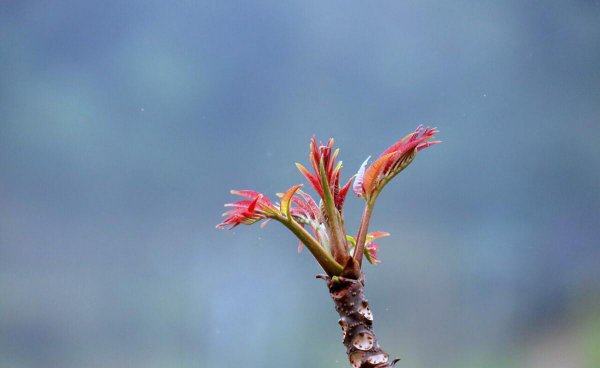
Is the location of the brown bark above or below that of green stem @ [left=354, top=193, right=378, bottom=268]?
below

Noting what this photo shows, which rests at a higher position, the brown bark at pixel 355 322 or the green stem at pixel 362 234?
the green stem at pixel 362 234

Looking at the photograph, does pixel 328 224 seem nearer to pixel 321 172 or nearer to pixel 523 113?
pixel 321 172

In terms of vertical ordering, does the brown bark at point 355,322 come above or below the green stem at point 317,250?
below

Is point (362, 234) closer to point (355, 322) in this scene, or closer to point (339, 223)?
point (339, 223)

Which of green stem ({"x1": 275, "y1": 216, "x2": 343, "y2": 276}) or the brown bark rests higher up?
green stem ({"x1": 275, "y1": 216, "x2": 343, "y2": 276})

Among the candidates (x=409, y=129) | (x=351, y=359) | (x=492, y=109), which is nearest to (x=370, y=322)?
(x=351, y=359)
